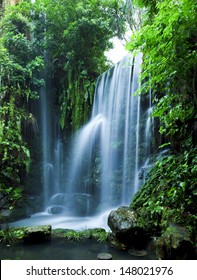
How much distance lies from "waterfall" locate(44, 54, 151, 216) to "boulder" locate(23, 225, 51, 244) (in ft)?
10.6

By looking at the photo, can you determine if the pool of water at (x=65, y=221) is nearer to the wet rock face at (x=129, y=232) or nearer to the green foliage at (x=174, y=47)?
the wet rock face at (x=129, y=232)

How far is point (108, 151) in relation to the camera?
9430mm

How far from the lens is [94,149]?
1001cm

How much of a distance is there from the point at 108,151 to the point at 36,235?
4.69 meters

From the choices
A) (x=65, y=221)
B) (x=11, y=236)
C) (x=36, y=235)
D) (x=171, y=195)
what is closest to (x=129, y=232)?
(x=171, y=195)

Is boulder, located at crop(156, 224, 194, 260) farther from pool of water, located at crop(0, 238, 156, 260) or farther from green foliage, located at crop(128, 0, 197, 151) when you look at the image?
green foliage, located at crop(128, 0, 197, 151)

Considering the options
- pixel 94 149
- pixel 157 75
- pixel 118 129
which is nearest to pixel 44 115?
pixel 94 149

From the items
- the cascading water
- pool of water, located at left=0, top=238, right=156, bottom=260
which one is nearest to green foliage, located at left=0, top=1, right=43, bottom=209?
the cascading water

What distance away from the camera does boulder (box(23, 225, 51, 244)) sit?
214 inches

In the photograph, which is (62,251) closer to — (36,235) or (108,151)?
(36,235)

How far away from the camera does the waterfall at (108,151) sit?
8391 mm

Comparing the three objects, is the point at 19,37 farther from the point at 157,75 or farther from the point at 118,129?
the point at 157,75

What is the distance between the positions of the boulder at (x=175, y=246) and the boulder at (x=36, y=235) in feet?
9.20
